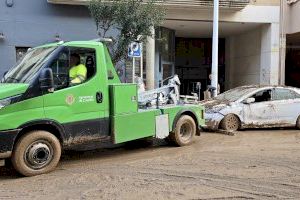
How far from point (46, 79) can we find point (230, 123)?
6905 millimetres

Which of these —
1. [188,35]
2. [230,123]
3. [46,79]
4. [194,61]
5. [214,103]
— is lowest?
[230,123]

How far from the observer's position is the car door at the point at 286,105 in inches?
535

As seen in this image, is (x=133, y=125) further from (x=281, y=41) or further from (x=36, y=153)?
(x=281, y=41)

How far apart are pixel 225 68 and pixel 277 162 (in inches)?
768

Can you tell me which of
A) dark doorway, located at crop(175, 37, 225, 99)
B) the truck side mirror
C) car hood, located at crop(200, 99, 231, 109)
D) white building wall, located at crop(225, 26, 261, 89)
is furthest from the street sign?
dark doorway, located at crop(175, 37, 225, 99)

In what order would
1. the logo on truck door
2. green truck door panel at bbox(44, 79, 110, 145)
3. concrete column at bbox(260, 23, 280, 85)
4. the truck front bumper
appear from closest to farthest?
the truck front bumper < green truck door panel at bbox(44, 79, 110, 145) < the logo on truck door < concrete column at bbox(260, 23, 280, 85)

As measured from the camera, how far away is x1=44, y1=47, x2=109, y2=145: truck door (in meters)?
7.90

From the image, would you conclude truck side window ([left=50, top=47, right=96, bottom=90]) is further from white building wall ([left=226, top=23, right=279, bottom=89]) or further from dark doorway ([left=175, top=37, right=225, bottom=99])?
dark doorway ([left=175, top=37, right=225, bottom=99])

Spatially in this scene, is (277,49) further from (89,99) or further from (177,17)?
(89,99)

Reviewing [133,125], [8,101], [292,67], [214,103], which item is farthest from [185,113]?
[292,67]

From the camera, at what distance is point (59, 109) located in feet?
25.9

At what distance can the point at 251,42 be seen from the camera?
24.1 m

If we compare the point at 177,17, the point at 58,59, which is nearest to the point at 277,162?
the point at 58,59

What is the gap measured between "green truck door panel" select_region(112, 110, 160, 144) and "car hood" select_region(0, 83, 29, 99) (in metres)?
1.93
